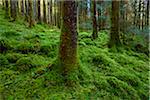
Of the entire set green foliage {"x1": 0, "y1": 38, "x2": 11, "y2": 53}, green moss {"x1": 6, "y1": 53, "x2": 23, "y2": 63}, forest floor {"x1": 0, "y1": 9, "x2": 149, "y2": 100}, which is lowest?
forest floor {"x1": 0, "y1": 9, "x2": 149, "y2": 100}

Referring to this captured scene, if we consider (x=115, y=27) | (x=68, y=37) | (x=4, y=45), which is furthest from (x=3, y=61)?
(x=115, y=27)

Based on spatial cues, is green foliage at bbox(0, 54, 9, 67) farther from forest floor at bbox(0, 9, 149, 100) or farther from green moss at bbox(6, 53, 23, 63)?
green moss at bbox(6, 53, 23, 63)

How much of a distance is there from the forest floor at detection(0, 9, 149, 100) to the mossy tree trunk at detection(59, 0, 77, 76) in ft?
1.03

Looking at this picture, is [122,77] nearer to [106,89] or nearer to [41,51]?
[106,89]

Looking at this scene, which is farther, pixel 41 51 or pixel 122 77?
pixel 41 51

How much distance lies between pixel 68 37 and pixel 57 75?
3.29 feet

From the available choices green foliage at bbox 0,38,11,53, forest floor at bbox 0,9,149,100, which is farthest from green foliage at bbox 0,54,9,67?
green foliage at bbox 0,38,11,53

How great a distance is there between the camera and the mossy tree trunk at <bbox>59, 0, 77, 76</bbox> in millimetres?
6332

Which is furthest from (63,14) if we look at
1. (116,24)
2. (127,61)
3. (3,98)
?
(116,24)

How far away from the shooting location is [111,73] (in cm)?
771

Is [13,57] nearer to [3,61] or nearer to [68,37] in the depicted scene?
[3,61]

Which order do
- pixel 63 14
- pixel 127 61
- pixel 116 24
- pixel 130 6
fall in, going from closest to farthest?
1. pixel 63 14
2. pixel 127 61
3. pixel 116 24
4. pixel 130 6

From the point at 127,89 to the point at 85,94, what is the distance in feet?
4.80

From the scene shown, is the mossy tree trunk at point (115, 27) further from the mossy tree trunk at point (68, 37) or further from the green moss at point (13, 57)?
the mossy tree trunk at point (68, 37)
